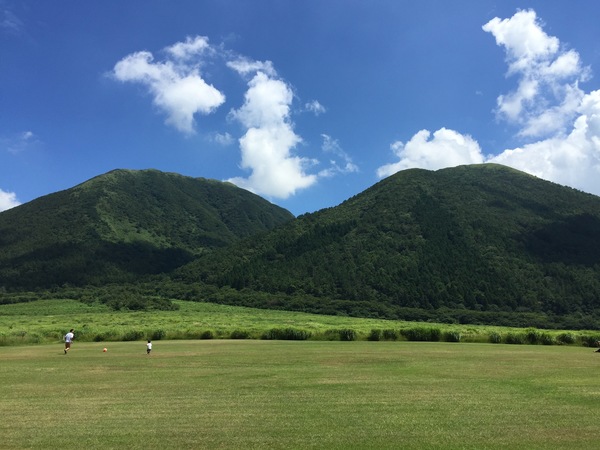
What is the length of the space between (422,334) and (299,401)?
35.9 meters

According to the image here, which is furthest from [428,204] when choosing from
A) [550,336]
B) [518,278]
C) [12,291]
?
[12,291]

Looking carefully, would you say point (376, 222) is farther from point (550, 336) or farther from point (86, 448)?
point (86, 448)

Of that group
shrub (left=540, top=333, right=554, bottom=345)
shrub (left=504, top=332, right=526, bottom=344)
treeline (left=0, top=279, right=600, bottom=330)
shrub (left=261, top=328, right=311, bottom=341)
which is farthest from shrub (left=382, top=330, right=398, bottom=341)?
treeline (left=0, top=279, right=600, bottom=330)

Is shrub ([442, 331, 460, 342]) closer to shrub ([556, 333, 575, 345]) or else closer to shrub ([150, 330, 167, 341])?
shrub ([556, 333, 575, 345])

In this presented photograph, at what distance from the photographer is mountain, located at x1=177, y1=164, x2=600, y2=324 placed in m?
145

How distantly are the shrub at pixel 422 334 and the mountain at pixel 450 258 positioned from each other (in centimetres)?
8182

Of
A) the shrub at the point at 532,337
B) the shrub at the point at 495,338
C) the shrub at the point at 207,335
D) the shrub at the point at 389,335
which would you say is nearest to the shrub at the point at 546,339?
the shrub at the point at 532,337

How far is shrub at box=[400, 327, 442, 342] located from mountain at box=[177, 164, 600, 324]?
81817mm

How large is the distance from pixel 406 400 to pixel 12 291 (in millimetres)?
191367

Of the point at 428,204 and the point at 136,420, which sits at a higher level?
the point at 428,204

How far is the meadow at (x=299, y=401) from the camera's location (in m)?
15.0

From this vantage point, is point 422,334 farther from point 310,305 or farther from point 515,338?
point 310,305

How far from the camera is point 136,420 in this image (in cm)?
1712

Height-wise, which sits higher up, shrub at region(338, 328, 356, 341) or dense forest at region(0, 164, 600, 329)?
dense forest at region(0, 164, 600, 329)
